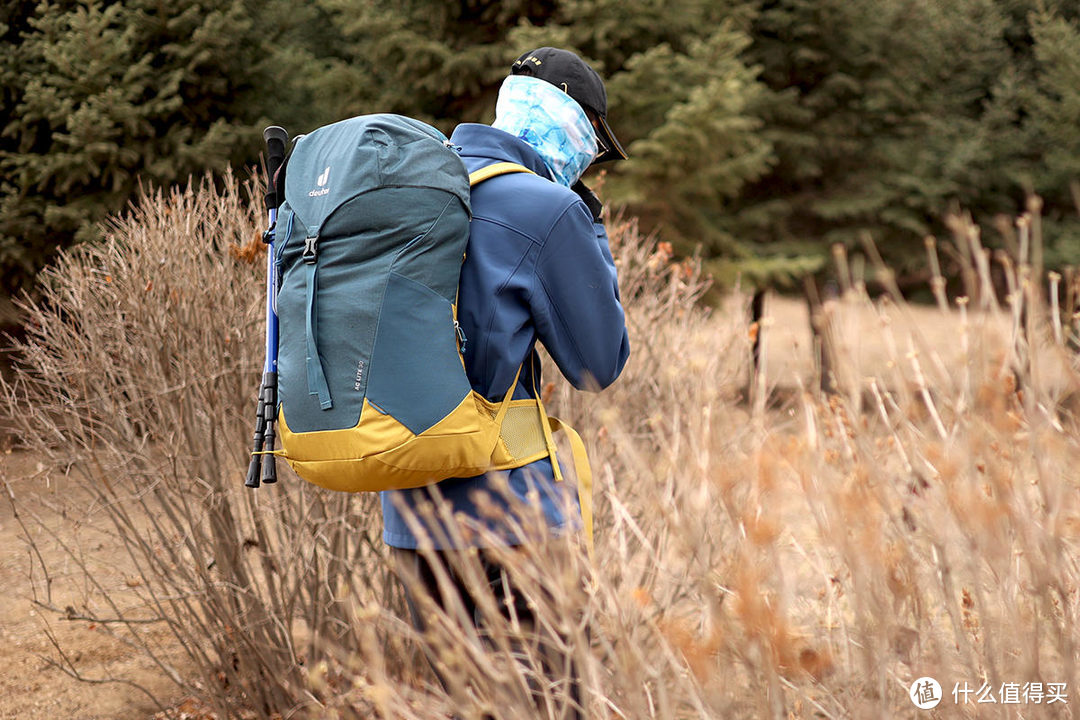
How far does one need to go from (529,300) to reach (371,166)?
416 mm

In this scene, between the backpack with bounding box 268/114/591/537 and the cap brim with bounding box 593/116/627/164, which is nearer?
the backpack with bounding box 268/114/591/537

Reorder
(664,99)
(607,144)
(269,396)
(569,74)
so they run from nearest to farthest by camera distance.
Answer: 1. (269,396)
2. (569,74)
3. (607,144)
4. (664,99)

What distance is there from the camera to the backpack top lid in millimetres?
1887

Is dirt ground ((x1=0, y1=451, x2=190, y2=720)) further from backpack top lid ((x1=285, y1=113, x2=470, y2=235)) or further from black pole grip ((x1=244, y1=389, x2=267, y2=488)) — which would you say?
backpack top lid ((x1=285, y1=113, x2=470, y2=235))

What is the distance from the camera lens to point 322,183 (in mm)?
1946

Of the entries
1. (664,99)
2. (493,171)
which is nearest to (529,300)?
(493,171)

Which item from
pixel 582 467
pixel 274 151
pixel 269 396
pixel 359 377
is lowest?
pixel 582 467

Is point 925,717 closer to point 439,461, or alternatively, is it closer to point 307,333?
point 439,461

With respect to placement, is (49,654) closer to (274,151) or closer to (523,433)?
(274,151)

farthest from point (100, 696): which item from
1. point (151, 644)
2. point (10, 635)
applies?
point (10, 635)

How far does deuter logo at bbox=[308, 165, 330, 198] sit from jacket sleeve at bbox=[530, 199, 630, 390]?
0.46 metres

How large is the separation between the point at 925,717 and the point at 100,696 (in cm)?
357

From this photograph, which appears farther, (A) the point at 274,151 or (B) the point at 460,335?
(A) the point at 274,151

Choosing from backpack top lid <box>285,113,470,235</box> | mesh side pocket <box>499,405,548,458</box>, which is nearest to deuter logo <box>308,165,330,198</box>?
backpack top lid <box>285,113,470,235</box>
